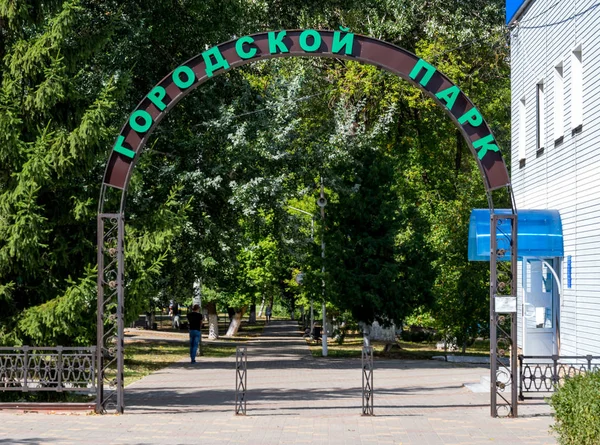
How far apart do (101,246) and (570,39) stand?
10.8 metres

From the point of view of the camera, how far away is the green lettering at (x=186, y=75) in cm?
1612

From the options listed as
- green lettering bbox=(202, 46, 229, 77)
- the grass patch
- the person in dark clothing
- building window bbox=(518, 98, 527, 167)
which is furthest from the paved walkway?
the person in dark clothing

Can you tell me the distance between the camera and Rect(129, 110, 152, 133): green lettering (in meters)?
16.2

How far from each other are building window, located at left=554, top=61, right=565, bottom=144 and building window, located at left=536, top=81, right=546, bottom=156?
4.68 ft

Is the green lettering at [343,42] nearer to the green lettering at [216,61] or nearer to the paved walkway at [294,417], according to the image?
the green lettering at [216,61]

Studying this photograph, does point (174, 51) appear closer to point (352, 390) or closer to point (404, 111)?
point (352, 390)

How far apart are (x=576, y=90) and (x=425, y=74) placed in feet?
20.0

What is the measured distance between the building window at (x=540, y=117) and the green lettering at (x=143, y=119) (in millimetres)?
11339

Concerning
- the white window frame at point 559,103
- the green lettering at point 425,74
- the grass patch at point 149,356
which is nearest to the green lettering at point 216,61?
the green lettering at point 425,74

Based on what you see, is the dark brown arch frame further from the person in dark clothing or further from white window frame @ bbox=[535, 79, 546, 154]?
the person in dark clothing

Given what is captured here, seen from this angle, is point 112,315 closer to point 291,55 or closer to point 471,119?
point 291,55

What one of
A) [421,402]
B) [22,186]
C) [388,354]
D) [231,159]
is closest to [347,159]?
[231,159]

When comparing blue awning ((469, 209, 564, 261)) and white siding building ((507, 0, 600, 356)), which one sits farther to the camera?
blue awning ((469, 209, 564, 261))

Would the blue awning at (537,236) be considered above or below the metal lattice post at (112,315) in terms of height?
above
